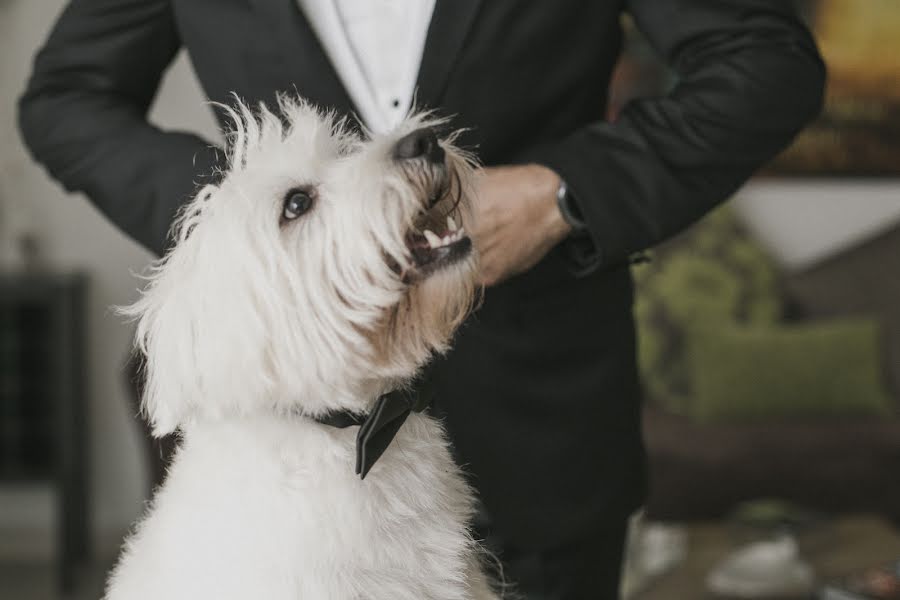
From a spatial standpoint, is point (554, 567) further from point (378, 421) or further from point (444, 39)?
point (444, 39)

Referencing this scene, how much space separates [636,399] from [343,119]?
0.55 m

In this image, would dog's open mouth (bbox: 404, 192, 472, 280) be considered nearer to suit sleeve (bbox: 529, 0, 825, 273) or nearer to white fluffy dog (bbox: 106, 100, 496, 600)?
white fluffy dog (bbox: 106, 100, 496, 600)

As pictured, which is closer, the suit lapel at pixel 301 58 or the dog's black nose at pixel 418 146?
the dog's black nose at pixel 418 146

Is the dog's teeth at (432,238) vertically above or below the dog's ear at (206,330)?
below

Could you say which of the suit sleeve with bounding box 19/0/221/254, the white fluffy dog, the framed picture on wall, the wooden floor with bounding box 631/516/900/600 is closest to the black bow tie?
the white fluffy dog

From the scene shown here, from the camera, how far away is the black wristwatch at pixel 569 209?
1158 millimetres

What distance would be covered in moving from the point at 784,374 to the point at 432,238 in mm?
2832

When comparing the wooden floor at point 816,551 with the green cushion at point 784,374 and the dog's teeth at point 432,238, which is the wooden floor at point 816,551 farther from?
the dog's teeth at point 432,238

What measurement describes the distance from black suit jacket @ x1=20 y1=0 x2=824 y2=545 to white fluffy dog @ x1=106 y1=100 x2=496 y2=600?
0.16 meters

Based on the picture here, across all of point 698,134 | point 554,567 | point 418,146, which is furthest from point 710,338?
point 418,146

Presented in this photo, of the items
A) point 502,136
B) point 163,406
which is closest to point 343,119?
point 502,136

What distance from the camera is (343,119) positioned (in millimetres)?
1169

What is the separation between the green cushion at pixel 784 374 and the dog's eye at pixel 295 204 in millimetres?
2811

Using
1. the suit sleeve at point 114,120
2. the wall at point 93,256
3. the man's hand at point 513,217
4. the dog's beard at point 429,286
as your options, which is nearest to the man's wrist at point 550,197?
the man's hand at point 513,217
